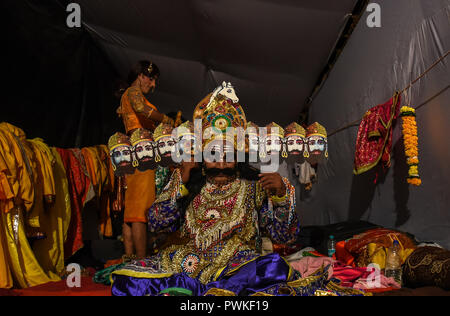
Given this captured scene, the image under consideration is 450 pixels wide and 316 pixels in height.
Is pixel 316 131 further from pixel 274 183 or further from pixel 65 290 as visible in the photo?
pixel 65 290

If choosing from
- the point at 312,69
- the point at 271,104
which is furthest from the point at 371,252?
the point at 271,104

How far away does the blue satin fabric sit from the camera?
1.93 metres

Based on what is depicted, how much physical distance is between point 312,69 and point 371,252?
2960 mm

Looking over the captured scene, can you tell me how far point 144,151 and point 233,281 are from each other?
1.13 metres

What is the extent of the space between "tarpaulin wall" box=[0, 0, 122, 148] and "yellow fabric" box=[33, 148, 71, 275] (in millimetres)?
822

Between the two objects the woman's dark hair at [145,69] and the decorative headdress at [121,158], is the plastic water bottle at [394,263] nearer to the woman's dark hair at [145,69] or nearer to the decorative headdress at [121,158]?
the decorative headdress at [121,158]

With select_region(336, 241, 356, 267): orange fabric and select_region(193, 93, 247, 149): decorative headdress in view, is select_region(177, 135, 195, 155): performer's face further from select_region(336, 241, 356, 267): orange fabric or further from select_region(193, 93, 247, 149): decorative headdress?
select_region(336, 241, 356, 267): orange fabric

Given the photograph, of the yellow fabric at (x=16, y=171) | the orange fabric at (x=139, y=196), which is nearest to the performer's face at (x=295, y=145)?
the orange fabric at (x=139, y=196)

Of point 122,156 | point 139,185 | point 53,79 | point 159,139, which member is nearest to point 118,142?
point 122,156

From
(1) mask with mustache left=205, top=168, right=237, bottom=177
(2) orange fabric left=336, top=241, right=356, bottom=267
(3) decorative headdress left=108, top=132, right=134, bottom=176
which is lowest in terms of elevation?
(2) orange fabric left=336, top=241, right=356, bottom=267

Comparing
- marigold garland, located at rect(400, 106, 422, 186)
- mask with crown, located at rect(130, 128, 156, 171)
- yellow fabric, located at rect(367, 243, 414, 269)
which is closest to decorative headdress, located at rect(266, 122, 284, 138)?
mask with crown, located at rect(130, 128, 156, 171)

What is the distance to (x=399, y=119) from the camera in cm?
346

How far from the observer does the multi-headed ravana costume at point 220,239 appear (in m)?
1.95

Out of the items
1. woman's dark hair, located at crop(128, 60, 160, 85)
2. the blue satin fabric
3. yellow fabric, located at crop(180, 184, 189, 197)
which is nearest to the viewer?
the blue satin fabric
